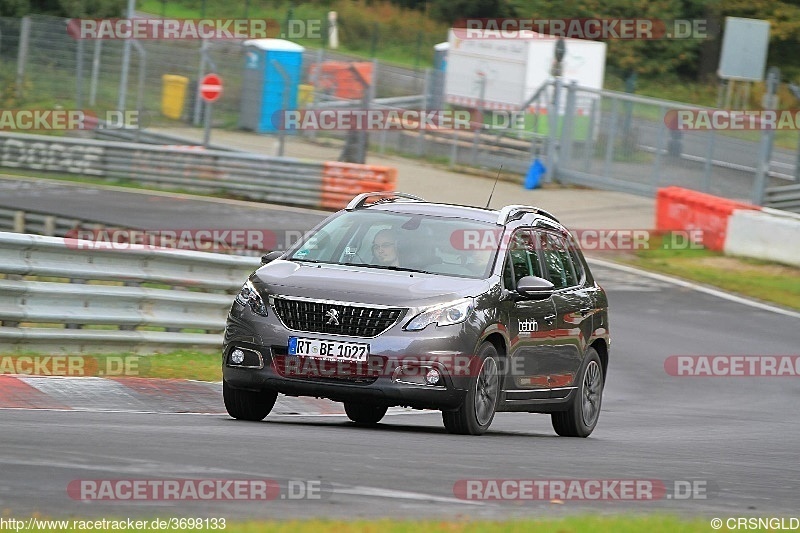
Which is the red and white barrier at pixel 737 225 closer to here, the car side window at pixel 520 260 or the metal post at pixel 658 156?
the metal post at pixel 658 156

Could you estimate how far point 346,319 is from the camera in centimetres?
1044

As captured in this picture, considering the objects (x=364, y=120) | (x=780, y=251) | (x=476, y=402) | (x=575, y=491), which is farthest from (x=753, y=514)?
(x=364, y=120)

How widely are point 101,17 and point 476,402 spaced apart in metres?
44.6

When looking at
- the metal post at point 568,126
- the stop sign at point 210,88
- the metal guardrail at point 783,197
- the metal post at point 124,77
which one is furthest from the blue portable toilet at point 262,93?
the metal guardrail at point 783,197

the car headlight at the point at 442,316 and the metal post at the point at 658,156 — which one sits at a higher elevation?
the car headlight at the point at 442,316

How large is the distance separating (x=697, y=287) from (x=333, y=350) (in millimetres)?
14729

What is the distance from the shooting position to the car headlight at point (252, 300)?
35.1 feet

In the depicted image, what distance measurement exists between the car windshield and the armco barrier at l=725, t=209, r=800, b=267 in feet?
51.0

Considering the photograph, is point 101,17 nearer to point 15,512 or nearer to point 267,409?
point 267,409

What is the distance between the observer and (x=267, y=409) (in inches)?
445

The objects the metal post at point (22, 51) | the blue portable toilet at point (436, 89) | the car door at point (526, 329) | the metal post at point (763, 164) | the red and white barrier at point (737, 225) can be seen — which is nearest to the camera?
the car door at point (526, 329)

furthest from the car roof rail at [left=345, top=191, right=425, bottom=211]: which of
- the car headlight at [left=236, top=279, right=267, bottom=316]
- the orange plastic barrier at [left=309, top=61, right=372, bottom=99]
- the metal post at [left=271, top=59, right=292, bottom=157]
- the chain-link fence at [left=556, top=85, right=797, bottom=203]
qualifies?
the orange plastic barrier at [left=309, top=61, right=372, bottom=99]

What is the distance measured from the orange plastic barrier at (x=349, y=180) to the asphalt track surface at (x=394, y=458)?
1512 centimetres

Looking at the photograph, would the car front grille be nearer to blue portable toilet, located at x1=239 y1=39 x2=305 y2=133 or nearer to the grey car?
the grey car
